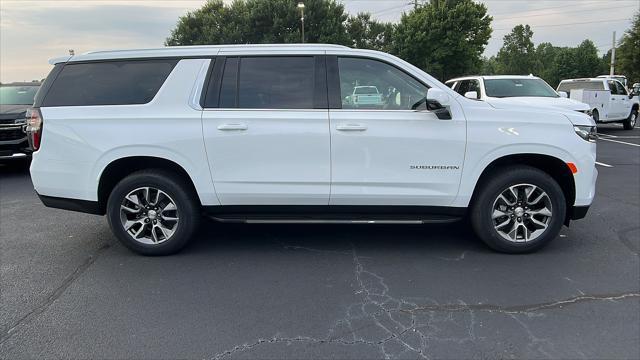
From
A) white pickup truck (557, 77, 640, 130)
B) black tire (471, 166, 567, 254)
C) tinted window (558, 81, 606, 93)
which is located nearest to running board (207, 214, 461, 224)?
black tire (471, 166, 567, 254)

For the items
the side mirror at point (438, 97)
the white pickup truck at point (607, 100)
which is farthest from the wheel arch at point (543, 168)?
the white pickup truck at point (607, 100)

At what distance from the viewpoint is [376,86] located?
456cm

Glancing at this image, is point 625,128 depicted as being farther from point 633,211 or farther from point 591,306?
point 591,306

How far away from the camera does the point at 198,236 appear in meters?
5.36

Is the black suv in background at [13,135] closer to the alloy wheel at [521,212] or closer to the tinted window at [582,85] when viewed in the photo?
the alloy wheel at [521,212]

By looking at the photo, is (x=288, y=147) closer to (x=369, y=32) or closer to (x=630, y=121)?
(x=630, y=121)

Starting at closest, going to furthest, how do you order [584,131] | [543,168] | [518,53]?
[584,131] → [543,168] → [518,53]

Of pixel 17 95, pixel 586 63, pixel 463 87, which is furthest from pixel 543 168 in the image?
pixel 586 63

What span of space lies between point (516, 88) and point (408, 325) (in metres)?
9.69

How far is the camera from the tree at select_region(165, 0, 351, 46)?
3656cm

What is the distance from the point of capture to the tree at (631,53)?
3831 centimetres

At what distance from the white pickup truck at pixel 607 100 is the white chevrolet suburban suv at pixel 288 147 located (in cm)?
1445

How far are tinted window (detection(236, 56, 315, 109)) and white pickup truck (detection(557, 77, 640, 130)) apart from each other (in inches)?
610

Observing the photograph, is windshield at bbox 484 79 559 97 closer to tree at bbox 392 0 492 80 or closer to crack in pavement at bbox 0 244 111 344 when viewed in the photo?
crack in pavement at bbox 0 244 111 344
